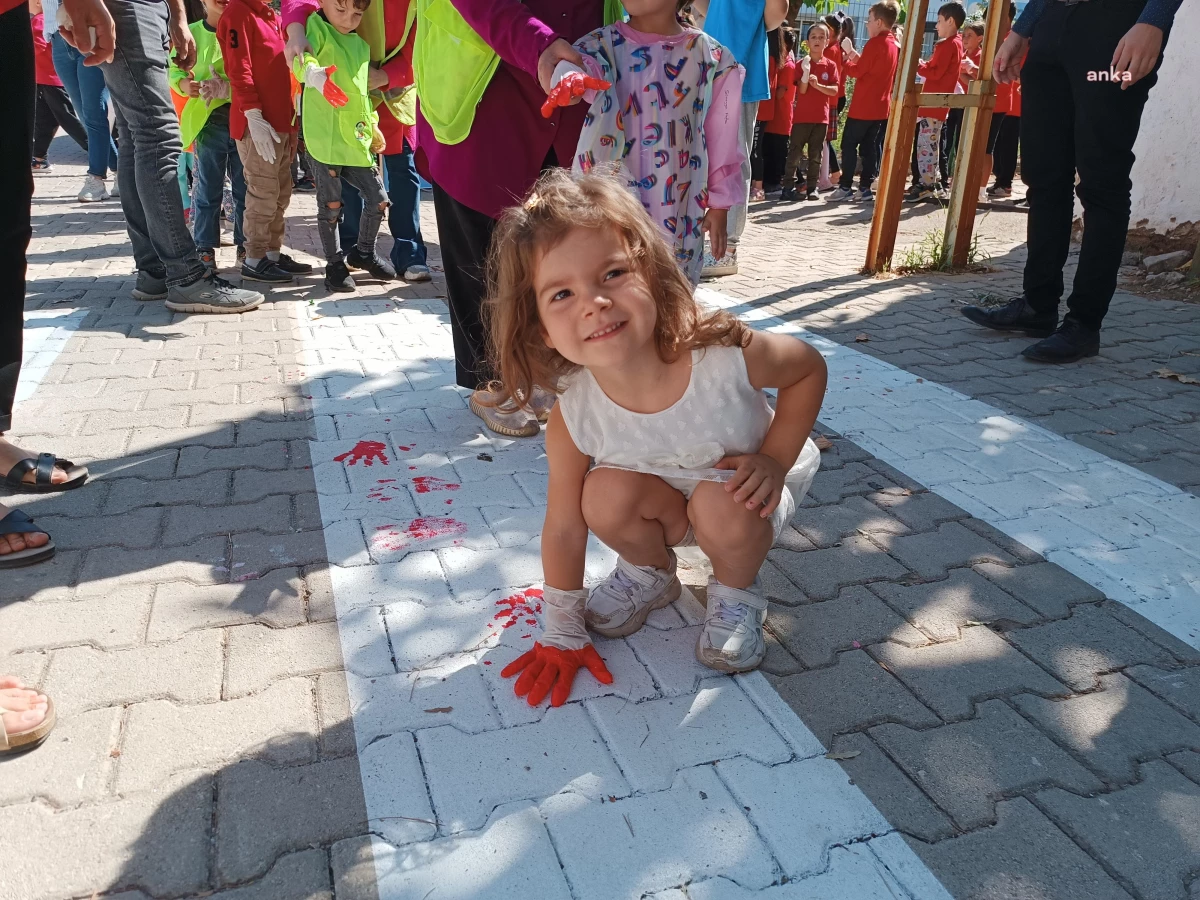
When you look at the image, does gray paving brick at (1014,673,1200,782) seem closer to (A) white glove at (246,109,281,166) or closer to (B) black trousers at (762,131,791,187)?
(A) white glove at (246,109,281,166)

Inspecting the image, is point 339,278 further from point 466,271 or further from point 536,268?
point 536,268

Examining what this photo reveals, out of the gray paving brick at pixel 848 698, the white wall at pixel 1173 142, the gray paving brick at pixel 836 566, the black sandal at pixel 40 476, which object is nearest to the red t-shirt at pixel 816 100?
the white wall at pixel 1173 142

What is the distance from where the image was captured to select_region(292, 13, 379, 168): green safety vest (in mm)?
5086

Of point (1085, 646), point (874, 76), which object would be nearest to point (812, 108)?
point (874, 76)

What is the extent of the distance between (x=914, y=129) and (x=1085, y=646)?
4.59 m

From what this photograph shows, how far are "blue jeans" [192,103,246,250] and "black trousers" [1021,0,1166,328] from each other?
14.7ft

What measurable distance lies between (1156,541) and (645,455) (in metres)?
1.65

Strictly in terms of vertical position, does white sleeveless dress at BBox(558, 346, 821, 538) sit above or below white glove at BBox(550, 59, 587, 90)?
below

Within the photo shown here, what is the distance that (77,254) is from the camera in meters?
6.52

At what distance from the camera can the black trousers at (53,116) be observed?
9.33 metres

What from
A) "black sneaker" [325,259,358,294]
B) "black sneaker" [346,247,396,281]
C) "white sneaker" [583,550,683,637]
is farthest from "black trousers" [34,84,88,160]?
"white sneaker" [583,550,683,637]

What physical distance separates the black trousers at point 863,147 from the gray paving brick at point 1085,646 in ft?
30.2

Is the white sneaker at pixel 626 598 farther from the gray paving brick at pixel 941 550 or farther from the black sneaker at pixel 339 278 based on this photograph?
the black sneaker at pixel 339 278

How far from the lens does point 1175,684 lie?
6.72ft
